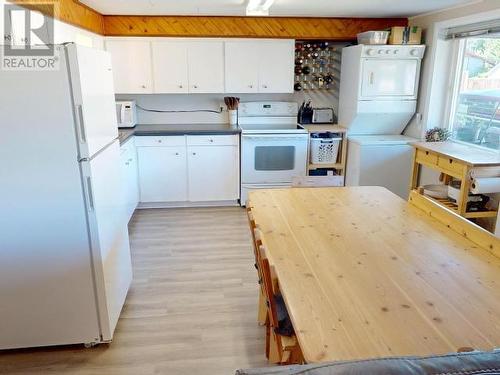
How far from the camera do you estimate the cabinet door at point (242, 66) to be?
14.1ft

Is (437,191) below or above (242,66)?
below

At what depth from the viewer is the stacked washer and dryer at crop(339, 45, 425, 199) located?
4.06m

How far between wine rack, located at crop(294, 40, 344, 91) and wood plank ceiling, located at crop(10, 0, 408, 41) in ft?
0.74

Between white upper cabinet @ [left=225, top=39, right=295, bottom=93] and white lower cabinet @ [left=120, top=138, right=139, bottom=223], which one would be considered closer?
white lower cabinet @ [left=120, top=138, right=139, bottom=223]

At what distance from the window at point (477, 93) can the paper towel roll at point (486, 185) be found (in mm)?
668

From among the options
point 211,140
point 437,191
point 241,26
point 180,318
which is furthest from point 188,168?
point 437,191

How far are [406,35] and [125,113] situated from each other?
10.1 feet

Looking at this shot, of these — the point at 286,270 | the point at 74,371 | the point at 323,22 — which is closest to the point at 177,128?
the point at 323,22

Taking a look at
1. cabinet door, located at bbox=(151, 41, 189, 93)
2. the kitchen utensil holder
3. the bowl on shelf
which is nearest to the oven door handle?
the kitchen utensil holder

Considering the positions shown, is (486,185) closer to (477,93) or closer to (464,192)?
(464,192)

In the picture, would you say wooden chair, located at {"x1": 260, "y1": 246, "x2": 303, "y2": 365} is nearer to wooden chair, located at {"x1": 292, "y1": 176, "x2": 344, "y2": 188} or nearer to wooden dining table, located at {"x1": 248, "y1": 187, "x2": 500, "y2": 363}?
wooden dining table, located at {"x1": 248, "y1": 187, "x2": 500, "y2": 363}

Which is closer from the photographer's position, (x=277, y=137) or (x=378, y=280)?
(x=378, y=280)

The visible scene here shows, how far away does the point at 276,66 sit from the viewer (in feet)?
14.4

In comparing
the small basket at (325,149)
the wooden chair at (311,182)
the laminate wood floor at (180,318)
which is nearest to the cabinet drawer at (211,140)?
the small basket at (325,149)
